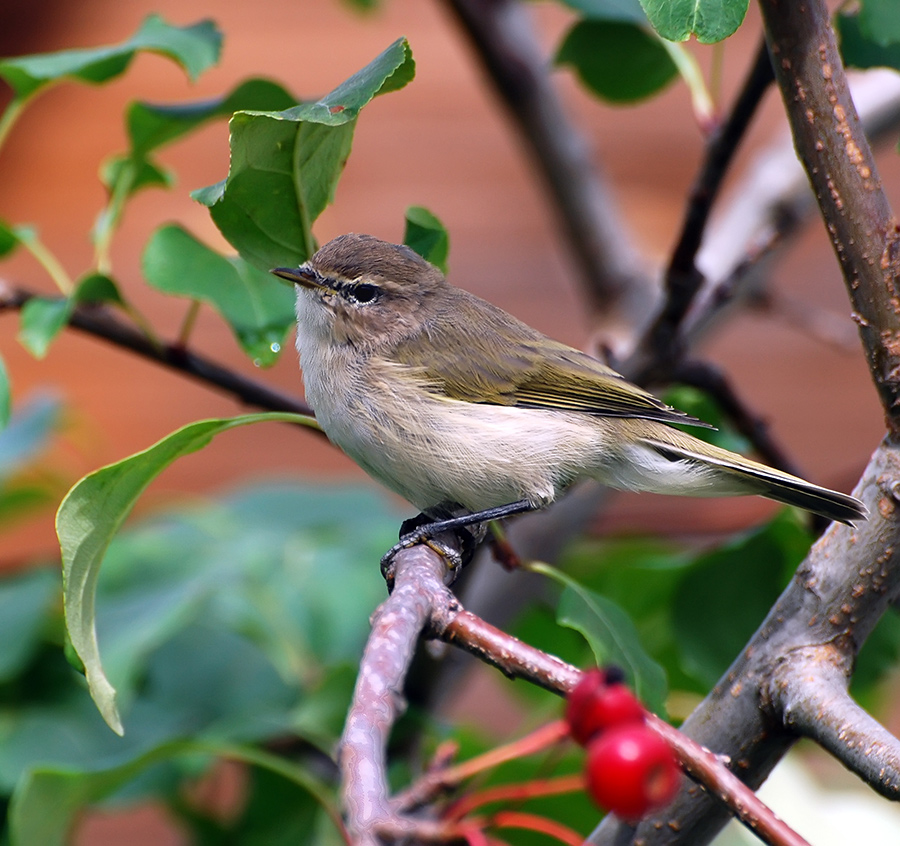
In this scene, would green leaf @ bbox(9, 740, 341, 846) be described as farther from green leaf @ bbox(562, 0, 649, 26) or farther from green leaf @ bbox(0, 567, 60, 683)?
green leaf @ bbox(562, 0, 649, 26)

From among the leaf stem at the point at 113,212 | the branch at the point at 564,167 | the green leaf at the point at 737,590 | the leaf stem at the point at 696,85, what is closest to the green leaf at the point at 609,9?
the leaf stem at the point at 696,85

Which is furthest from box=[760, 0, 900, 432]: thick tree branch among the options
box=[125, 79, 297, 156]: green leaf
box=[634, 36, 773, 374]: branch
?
box=[125, 79, 297, 156]: green leaf

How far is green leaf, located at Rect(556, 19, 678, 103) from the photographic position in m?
2.46

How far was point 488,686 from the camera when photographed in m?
4.56

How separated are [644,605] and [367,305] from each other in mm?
1059

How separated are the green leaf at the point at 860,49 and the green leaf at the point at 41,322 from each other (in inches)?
64.7

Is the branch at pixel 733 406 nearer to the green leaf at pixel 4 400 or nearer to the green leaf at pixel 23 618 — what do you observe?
the green leaf at pixel 4 400

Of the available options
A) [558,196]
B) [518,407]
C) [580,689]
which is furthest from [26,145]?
[580,689]

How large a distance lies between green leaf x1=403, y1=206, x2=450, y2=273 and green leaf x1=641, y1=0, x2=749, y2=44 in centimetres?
63

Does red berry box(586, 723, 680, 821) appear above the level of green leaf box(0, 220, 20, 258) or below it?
above

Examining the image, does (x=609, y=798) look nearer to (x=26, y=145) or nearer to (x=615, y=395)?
(x=615, y=395)

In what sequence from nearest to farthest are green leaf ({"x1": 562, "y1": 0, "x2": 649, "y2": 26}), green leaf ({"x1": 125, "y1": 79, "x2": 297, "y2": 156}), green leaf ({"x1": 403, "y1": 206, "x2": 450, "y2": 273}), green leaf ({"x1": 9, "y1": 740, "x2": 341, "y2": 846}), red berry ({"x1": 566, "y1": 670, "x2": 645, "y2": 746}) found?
red berry ({"x1": 566, "y1": 670, "x2": 645, "y2": 746}) < green leaf ({"x1": 9, "y1": 740, "x2": 341, "y2": 846}) < green leaf ({"x1": 403, "y1": 206, "x2": 450, "y2": 273}) < green leaf ({"x1": 125, "y1": 79, "x2": 297, "y2": 156}) < green leaf ({"x1": 562, "y1": 0, "x2": 649, "y2": 26})

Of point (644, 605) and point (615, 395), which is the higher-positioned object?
point (615, 395)

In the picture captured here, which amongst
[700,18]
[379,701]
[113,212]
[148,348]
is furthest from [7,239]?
[379,701]
